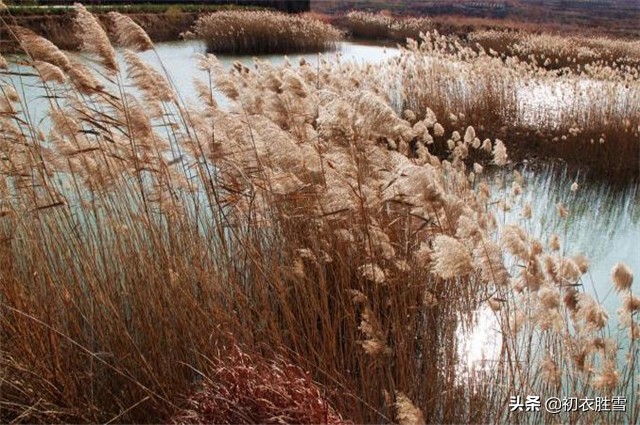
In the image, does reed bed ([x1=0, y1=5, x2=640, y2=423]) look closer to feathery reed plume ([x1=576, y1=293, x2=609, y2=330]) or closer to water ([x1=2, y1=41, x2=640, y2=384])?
feathery reed plume ([x1=576, y1=293, x2=609, y2=330])

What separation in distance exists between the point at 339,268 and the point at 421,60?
534cm

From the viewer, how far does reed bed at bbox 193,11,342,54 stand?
48.0ft

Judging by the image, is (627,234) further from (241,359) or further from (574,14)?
(574,14)

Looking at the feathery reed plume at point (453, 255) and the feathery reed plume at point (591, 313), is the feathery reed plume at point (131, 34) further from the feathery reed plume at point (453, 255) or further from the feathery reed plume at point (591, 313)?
the feathery reed plume at point (591, 313)

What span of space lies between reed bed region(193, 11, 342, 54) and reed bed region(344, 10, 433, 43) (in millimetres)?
3741

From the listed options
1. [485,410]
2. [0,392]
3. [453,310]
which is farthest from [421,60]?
[0,392]

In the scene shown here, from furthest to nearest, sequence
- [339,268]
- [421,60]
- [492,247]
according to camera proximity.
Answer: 1. [421,60]
2. [339,268]
3. [492,247]

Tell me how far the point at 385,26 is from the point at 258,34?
20.4 ft

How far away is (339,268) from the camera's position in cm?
259

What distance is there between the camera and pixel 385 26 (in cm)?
1939

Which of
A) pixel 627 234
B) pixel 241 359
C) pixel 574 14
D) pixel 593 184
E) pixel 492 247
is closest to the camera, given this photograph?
pixel 492 247

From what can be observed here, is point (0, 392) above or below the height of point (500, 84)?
below

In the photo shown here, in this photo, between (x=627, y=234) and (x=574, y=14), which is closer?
(x=627, y=234)

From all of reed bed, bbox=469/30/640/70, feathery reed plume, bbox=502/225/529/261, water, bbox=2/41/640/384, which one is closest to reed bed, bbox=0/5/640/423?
feathery reed plume, bbox=502/225/529/261
